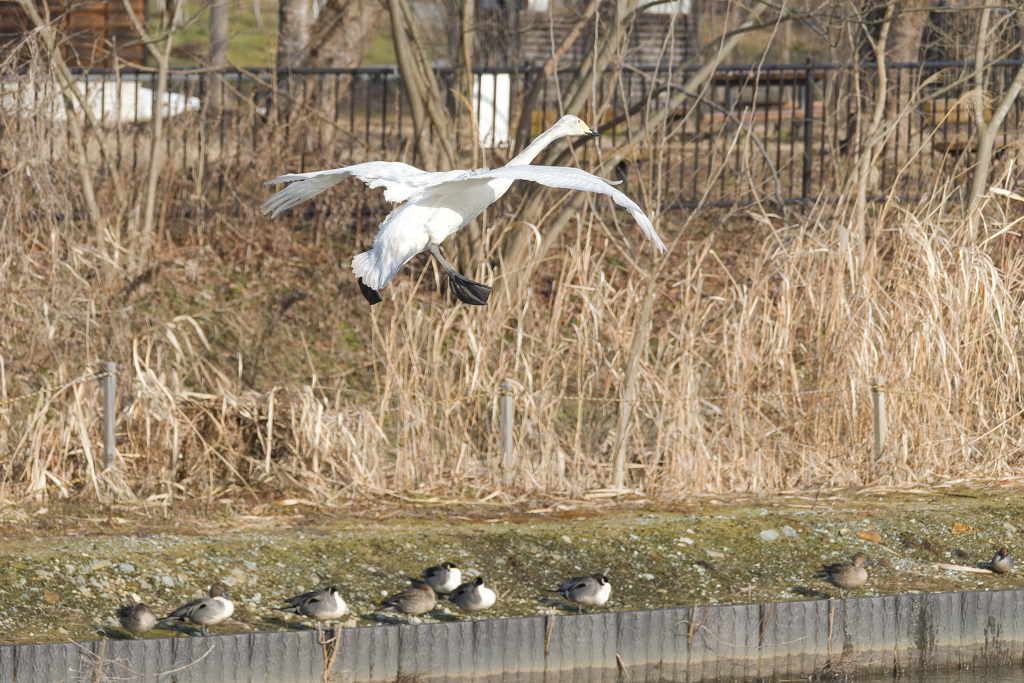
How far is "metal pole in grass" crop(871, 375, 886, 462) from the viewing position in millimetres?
7676

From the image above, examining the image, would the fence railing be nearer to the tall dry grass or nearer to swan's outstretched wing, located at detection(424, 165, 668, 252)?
the tall dry grass

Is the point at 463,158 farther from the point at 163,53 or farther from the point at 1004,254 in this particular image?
the point at 1004,254

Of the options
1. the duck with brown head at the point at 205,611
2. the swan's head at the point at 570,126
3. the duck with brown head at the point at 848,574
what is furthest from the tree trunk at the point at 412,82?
the duck with brown head at the point at 205,611

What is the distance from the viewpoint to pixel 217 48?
468 inches

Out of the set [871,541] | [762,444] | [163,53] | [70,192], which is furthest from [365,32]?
[871,541]

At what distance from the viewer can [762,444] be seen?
25.8 feet

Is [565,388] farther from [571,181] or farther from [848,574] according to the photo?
[571,181]

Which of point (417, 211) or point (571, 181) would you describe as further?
point (417, 211)

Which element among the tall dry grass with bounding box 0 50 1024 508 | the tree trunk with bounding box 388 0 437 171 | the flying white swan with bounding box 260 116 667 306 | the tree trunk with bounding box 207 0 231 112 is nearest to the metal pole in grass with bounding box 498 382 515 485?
the tall dry grass with bounding box 0 50 1024 508

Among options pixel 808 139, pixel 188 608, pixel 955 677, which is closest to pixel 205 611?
Answer: pixel 188 608

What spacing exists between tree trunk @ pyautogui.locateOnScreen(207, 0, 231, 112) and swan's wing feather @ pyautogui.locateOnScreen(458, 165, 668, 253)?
20.8 feet

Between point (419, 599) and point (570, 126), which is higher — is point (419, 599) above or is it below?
below

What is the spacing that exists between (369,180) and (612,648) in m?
2.64

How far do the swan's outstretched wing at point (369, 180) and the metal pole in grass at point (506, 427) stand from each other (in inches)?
73.5
